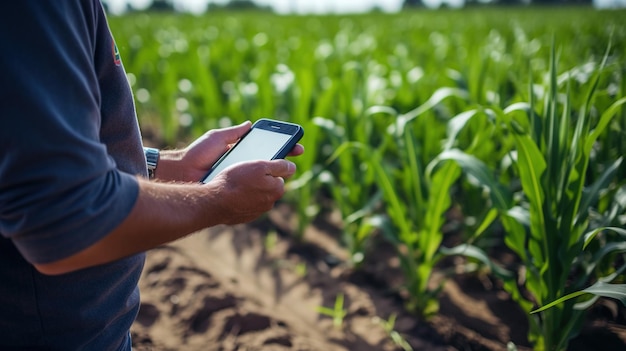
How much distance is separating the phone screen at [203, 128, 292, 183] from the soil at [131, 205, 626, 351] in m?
0.95

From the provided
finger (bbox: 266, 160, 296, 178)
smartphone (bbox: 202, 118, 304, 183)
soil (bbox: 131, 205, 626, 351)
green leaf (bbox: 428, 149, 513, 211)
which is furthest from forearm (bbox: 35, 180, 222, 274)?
soil (bbox: 131, 205, 626, 351)

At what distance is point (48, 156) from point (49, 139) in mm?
24

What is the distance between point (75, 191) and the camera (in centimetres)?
76

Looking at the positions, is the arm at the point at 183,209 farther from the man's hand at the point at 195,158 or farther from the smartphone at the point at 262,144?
the man's hand at the point at 195,158

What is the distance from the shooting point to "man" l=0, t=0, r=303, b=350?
2.37 feet

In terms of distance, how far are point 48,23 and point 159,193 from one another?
1.01 feet

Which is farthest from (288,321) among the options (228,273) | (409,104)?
(409,104)

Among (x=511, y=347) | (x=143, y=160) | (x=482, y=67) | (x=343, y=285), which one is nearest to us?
(x=143, y=160)

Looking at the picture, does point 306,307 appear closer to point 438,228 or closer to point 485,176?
point 438,228

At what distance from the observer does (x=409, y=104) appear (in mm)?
3025

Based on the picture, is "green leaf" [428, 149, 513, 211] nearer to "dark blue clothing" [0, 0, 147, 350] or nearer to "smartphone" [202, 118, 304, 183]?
"smartphone" [202, 118, 304, 183]

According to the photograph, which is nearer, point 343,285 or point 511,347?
point 511,347

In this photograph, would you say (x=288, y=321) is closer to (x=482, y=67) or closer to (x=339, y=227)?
(x=339, y=227)

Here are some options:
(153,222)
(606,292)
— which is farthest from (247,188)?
(606,292)
